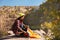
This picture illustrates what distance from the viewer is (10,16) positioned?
978 cm

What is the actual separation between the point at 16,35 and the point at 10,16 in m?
2.79

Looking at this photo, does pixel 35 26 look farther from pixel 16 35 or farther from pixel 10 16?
pixel 16 35

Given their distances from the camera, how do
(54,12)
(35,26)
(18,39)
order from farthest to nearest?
(35,26) < (18,39) < (54,12)

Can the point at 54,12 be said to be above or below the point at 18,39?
above

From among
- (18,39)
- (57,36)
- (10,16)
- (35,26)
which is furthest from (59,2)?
(10,16)

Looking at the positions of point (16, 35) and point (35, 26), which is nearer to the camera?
point (16, 35)

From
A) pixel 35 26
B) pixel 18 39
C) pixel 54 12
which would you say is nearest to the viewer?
pixel 54 12

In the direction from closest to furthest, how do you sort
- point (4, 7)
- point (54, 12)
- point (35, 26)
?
point (54, 12), point (35, 26), point (4, 7)

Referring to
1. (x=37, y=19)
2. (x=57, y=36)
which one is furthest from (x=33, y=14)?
(x=57, y=36)

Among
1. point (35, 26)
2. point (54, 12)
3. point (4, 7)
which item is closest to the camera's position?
point (54, 12)

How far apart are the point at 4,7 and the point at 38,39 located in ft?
10.7

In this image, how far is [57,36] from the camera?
5453 millimetres

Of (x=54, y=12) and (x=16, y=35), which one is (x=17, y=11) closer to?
(x=16, y=35)

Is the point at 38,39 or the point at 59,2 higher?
the point at 59,2
